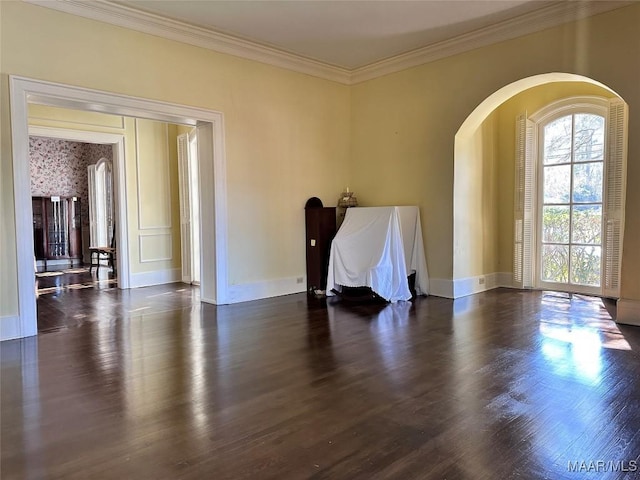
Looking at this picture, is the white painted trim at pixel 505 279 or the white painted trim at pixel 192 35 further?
the white painted trim at pixel 505 279

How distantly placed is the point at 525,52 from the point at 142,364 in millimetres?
4874

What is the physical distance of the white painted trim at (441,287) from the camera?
18.6ft

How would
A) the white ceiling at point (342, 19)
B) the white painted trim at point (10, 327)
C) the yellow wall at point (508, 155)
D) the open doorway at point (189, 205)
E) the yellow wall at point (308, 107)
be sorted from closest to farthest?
1. the white painted trim at point (10, 327)
2. the yellow wall at point (308, 107)
3. the white ceiling at point (342, 19)
4. the yellow wall at point (508, 155)
5. the open doorway at point (189, 205)

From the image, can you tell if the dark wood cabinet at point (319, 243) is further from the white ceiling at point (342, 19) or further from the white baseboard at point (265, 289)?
the white ceiling at point (342, 19)

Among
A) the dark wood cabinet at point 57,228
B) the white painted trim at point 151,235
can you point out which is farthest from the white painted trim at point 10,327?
the dark wood cabinet at point 57,228

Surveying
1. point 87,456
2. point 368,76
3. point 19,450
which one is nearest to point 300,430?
point 87,456

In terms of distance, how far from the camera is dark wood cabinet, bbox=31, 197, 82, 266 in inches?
388

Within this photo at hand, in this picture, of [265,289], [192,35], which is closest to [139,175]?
[192,35]

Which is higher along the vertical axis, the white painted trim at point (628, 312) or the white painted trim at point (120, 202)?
the white painted trim at point (120, 202)

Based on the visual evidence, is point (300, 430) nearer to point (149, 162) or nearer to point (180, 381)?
point (180, 381)

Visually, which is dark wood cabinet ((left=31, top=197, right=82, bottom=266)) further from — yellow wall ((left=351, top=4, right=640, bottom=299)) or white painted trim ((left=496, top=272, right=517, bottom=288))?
white painted trim ((left=496, top=272, right=517, bottom=288))

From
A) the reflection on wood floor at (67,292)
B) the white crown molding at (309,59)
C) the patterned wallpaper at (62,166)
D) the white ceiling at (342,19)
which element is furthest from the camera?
the patterned wallpaper at (62,166)

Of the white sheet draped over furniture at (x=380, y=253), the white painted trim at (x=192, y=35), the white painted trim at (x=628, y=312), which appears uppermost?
the white painted trim at (x=192, y=35)

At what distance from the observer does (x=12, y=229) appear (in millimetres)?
3938
